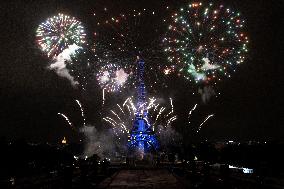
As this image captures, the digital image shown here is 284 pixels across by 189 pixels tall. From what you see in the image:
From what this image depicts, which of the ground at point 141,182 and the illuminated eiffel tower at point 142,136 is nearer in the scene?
the ground at point 141,182

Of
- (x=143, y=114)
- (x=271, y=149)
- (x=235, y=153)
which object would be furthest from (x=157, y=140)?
(x=271, y=149)

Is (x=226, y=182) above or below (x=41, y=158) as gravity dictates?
below

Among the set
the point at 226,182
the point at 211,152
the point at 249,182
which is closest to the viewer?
the point at 226,182

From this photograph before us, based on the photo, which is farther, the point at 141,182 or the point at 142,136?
the point at 142,136

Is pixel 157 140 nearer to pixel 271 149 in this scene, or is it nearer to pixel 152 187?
pixel 271 149

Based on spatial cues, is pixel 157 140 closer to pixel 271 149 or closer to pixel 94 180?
pixel 271 149

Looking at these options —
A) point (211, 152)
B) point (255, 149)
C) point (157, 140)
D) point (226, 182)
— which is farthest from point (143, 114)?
point (226, 182)

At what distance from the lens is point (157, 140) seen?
362 ft

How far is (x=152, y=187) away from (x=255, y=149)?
8060cm

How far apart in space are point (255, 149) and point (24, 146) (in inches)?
2236

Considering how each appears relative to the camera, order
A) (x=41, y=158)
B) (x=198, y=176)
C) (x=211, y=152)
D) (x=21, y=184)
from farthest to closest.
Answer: (x=211, y=152)
(x=41, y=158)
(x=198, y=176)
(x=21, y=184)

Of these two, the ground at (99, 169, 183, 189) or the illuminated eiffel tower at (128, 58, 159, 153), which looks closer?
the ground at (99, 169, 183, 189)

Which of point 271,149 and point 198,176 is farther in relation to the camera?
point 271,149


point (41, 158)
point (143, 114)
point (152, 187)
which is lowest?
point (152, 187)
